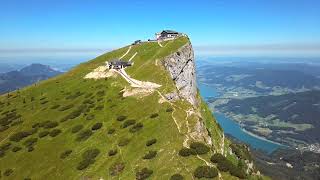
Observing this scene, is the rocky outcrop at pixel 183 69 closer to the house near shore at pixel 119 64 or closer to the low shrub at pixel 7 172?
the house near shore at pixel 119 64

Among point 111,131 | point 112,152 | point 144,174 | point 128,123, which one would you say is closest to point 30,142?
point 111,131

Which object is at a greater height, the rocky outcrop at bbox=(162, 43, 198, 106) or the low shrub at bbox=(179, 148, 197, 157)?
the rocky outcrop at bbox=(162, 43, 198, 106)

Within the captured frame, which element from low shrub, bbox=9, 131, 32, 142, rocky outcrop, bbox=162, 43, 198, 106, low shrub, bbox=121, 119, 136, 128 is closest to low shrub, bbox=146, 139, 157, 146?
low shrub, bbox=121, 119, 136, 128

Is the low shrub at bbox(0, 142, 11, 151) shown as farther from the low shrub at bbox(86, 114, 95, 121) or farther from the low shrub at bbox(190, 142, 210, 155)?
the low shrub at bbox(190, 142, 210, 155)

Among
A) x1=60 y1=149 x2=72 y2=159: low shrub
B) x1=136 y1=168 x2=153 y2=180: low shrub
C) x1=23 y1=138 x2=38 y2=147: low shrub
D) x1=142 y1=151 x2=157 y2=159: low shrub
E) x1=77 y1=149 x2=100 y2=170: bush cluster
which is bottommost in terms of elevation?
x1=23 y1=138 x2=38 y2=147: low shrub

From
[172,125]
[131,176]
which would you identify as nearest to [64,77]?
[172,125]
